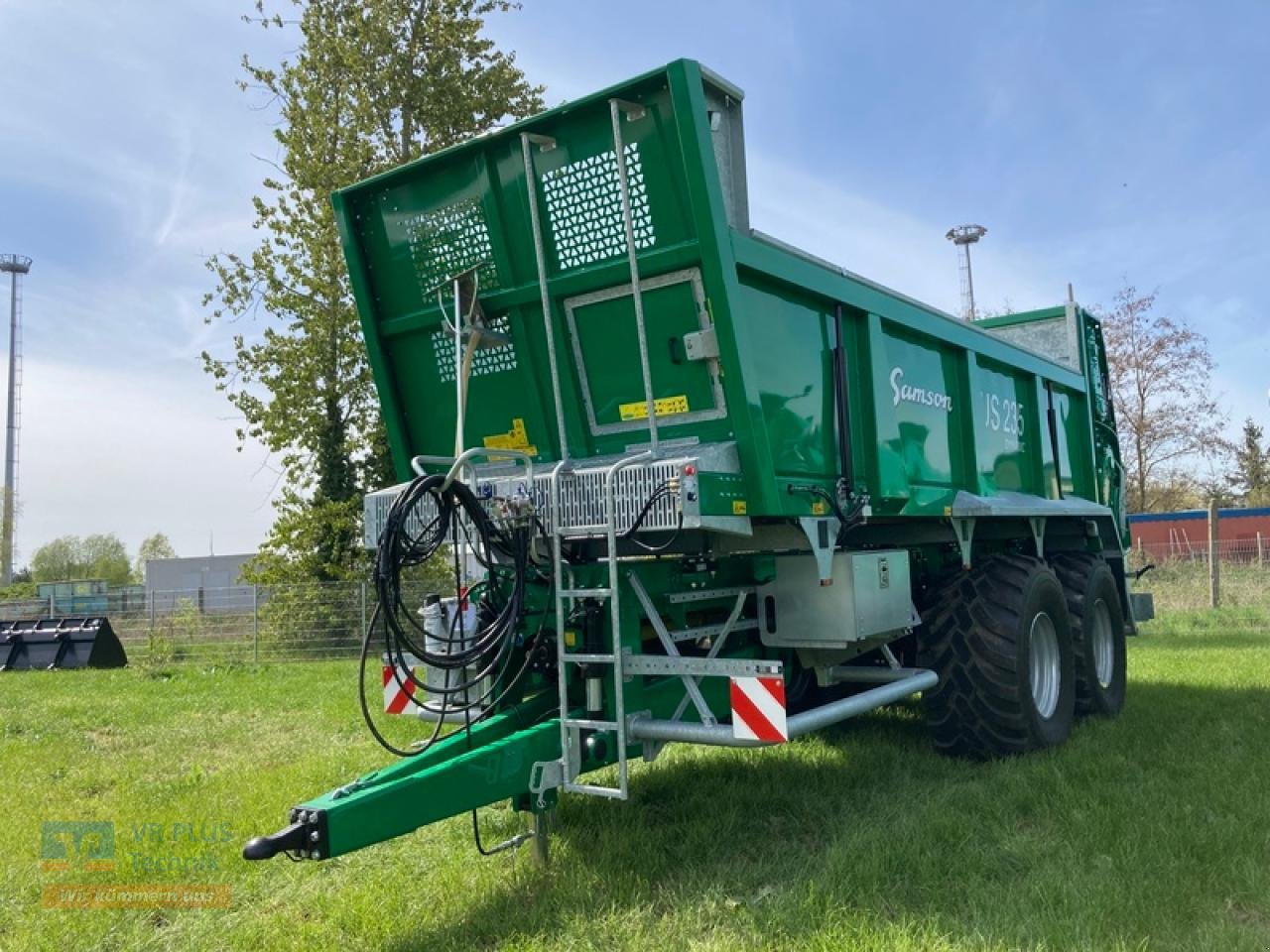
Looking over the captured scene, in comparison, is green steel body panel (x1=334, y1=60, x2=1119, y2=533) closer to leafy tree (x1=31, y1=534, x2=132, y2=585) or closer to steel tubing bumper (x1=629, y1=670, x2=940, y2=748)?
steel tubing bumper (x1=629, y1=670, x2=940, y2=748)

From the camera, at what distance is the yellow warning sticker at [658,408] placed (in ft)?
13.1

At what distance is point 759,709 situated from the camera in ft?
11.4

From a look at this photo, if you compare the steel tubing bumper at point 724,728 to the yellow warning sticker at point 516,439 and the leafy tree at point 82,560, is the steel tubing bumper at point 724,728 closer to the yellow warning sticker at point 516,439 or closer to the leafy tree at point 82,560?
the yellow warning sticker at point 516,439

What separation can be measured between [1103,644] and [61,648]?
14304mm

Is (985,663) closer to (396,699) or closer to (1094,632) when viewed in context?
(1094,632)

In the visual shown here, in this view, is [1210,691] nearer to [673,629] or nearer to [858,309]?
[858,309]

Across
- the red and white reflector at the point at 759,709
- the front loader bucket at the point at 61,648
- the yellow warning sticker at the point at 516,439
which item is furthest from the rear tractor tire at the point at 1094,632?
the front loader bucket at the point at 61,648

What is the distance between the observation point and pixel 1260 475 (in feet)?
142

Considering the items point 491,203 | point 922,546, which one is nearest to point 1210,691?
point 922,546

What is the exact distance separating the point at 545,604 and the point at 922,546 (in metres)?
2.75

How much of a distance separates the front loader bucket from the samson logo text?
1378 cm

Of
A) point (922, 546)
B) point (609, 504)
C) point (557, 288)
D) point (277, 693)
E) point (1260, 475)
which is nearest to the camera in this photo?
point (609, 504)

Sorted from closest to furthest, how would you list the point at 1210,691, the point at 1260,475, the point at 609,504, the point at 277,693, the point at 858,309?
the point at 609,504
the point at 858,309
the point at 1210,691
the point at 277,693
the point at 1260,475

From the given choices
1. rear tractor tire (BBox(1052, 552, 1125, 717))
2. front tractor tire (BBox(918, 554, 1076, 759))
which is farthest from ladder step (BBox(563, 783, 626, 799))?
rear tractor tire (BBox(1052, 552, 1125, 717))
